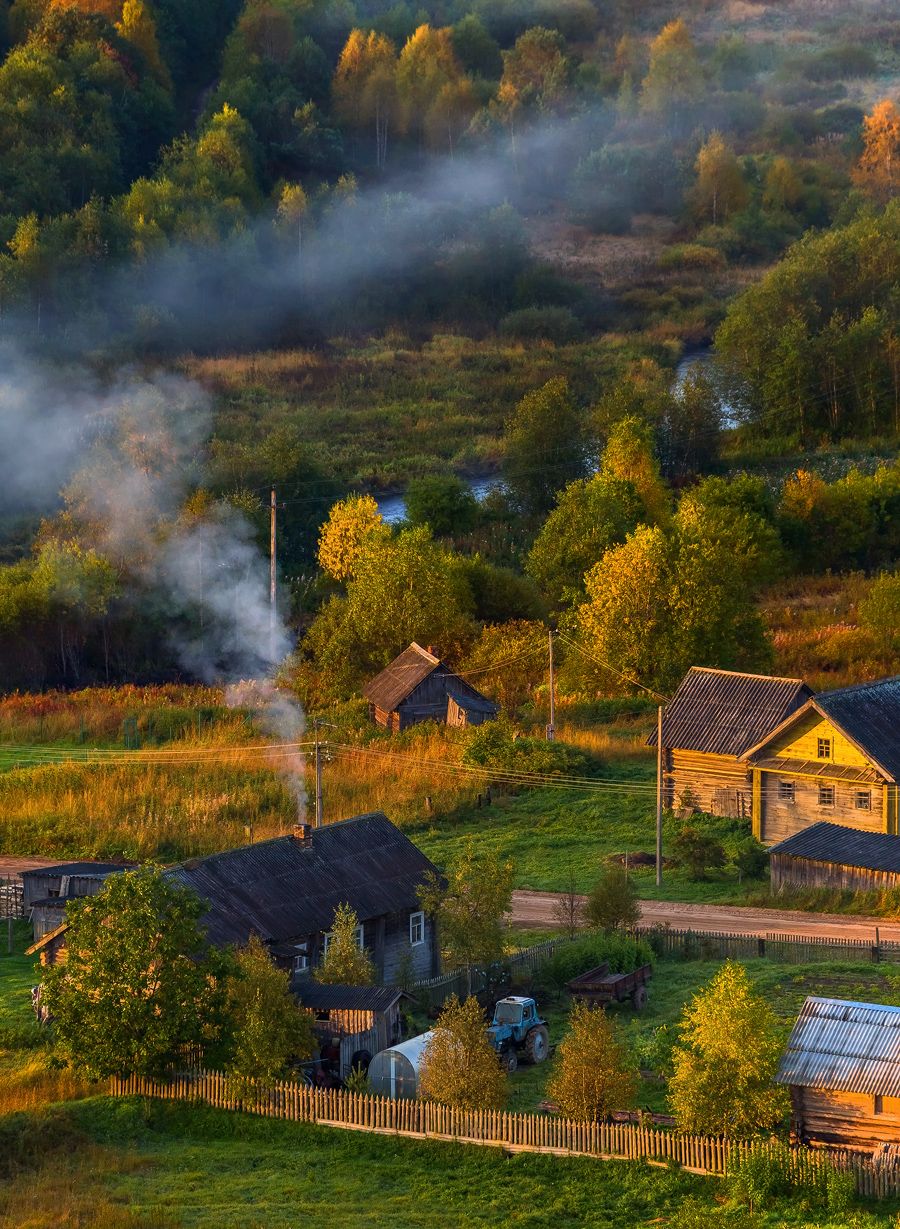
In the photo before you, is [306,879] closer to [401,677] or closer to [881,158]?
[401,677]

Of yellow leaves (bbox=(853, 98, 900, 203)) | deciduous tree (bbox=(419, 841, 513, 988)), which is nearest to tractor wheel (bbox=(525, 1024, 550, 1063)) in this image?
deciduous tree (bbox=(419, 841, 513, 988))

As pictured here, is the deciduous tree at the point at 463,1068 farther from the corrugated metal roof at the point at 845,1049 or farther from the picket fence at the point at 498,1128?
the corrugated metal roof at the point at 845,1049

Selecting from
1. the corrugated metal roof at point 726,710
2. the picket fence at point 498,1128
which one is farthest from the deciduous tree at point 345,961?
the corrugated metal roof at point 726,710

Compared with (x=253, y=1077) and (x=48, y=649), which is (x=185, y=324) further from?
(x=253, y=1077)

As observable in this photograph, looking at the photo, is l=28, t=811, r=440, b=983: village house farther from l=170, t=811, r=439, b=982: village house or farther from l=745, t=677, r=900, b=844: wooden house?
l=745, t=677, r=900, b=844: wooden house

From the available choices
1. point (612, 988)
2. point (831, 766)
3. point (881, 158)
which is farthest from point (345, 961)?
point (881, 158)
